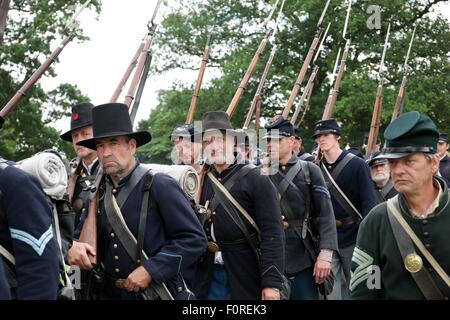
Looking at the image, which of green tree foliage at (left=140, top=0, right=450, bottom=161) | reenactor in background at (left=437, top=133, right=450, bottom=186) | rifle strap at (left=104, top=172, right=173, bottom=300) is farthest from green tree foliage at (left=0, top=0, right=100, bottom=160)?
rifle strap at (left=104, top=172, right=173, bottom=300)

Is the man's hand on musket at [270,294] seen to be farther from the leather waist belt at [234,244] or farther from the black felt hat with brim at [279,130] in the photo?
the black felt hat with brim at [279,130]

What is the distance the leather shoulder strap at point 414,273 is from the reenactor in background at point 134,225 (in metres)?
1.31

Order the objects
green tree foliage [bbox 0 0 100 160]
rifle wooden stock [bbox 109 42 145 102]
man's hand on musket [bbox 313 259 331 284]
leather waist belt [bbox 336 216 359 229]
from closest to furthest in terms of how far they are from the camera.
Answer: man's hand on musket [bbox 313 259 331 284] → rifle wooden stock [bbox 109 42 145 102] → leather waist belt [bbox 336 216 359 229] → green tree foliage [bbox 0 0 100 160]

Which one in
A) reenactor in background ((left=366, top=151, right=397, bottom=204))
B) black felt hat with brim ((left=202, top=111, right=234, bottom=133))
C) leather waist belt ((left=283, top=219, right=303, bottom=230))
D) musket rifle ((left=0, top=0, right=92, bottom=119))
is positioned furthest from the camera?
reenactor in background ((left=366, top=151, right=397, bottom=204))

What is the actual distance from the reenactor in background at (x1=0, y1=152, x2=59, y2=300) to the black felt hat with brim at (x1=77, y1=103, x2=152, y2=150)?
3.44 feet

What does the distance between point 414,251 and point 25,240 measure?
194cm

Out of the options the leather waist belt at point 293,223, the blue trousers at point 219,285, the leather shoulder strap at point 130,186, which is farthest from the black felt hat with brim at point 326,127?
the leather shoulder strap at point 130,186

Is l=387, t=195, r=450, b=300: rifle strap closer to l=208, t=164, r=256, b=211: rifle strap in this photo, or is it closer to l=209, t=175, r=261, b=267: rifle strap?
l=209, t=175, r=261, b=267: rifle strap

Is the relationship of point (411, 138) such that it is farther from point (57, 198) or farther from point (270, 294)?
point (270, 294)

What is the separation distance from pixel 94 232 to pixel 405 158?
6.50 ft

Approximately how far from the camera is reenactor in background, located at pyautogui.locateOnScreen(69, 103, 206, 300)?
14.9 feet

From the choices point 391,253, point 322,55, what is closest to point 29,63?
point 322,55

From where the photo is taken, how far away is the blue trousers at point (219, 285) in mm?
5953
